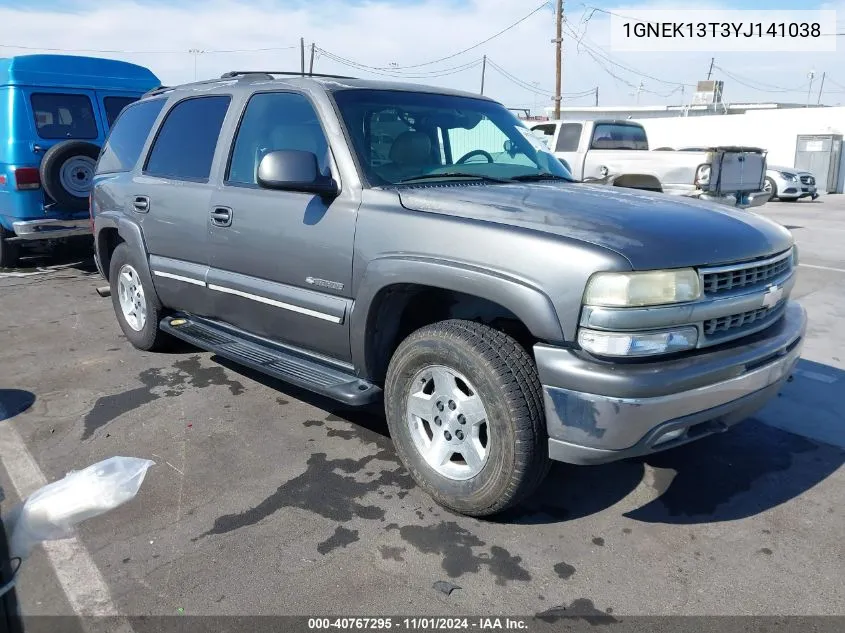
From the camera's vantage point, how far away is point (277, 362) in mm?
3754

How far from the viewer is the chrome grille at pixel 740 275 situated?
2684 mm

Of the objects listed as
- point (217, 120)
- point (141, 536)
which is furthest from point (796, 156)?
point (141, 536)

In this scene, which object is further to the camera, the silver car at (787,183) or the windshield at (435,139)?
the silver car at (787,183)

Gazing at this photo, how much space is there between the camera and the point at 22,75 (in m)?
8.05

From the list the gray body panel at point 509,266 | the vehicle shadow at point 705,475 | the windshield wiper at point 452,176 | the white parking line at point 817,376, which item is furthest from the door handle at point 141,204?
the white parking line at point 817,376

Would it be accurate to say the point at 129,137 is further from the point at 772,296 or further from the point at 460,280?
the point at 772,296

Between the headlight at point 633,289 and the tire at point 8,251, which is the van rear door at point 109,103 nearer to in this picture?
the tire at point 8,251

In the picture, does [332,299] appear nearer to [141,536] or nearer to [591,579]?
[141,536]

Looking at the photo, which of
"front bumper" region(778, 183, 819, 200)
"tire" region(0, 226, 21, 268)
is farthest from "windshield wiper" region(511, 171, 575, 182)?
"front bumper" region(778, 183, 819, 200)

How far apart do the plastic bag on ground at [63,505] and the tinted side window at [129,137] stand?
3.94 metres

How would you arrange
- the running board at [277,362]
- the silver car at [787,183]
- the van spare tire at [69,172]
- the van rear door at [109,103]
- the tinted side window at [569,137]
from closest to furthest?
the running board at [277,362], the van spare tire at [69,172], the van rear door at [109,103], the tinted side window at [569,137], the silver car at [787,183]

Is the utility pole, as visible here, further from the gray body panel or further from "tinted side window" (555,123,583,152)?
the gray body panel

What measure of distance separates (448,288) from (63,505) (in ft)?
5.50

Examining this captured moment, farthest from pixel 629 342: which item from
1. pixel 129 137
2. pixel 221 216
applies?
pixel 129 137
